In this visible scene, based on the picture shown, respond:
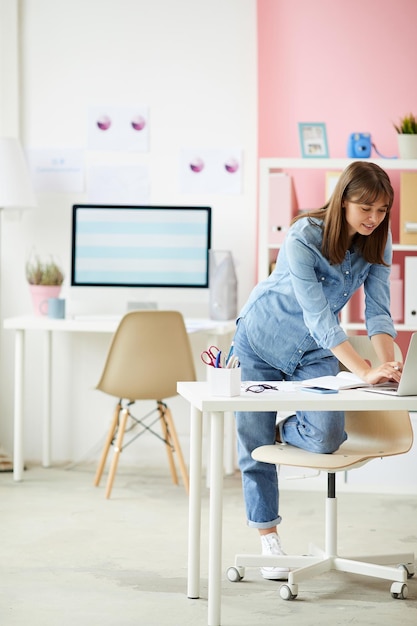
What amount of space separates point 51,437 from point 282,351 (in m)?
2.25

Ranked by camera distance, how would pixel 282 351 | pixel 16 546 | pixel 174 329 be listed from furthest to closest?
pixel 174 329
pixel 16 546
pixel 282 351

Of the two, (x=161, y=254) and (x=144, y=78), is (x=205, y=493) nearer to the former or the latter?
(x=161, y=254)

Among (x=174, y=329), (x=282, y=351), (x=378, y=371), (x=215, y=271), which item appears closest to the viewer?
(x=378, y=371)

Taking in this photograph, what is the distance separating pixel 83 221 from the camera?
4.50m

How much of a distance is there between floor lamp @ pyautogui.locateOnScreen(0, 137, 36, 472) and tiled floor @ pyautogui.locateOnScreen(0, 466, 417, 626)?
2.55ft

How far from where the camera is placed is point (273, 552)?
109 inches

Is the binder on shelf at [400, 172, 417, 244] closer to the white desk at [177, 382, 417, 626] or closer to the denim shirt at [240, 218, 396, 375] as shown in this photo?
the denim shirt at [240, 218, 396, 375]

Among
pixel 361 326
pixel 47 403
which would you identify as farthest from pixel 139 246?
pixel 361 326

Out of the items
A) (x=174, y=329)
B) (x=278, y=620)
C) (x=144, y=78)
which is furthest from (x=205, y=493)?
(x=144, y=78)

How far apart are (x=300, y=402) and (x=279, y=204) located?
6.81 feet

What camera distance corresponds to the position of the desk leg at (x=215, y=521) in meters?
2.34

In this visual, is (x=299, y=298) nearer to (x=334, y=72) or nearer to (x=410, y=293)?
(x=410, y=293)

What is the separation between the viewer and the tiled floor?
255 cm

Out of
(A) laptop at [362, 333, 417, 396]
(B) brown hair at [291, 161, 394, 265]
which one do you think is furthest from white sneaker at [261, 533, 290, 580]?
(B) brown hair at [291, 161, 394, 265]
